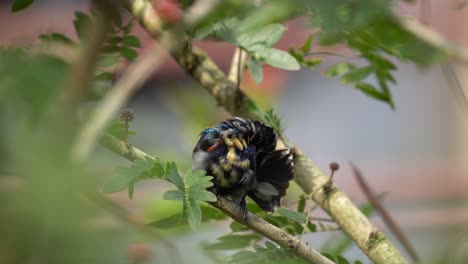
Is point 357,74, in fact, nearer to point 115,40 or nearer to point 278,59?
point 278,59

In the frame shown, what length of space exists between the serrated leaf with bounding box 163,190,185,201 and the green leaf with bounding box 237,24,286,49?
363mm

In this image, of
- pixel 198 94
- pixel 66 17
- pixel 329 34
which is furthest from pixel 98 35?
pixel 66 17

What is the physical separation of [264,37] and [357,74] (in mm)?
269

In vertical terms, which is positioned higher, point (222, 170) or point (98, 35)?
point (222, 170)

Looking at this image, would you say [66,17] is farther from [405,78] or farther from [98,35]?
[98,35]

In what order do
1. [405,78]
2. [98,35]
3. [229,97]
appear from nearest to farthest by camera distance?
[98,35] < [229,97] < [405,78]

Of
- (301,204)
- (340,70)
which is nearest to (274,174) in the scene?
(301,204)

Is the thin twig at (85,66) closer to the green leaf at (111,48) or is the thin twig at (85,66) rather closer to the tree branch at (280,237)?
the tree branch at (280,237)

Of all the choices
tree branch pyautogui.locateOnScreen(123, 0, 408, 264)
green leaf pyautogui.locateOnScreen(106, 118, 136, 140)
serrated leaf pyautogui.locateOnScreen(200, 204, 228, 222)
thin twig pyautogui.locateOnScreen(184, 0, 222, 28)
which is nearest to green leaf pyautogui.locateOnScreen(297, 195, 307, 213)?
tree branch pyautogui.locateOnScreen(123, 0, 408, 264)

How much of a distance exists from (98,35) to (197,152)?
0.82 m

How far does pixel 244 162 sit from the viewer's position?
1212 mm

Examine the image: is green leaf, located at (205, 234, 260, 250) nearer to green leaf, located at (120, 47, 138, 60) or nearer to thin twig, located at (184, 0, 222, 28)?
green leaf, located at (120, 47, 138, 60)

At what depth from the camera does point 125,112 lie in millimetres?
852

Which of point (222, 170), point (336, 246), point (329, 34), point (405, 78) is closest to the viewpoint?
point (329, 34)
